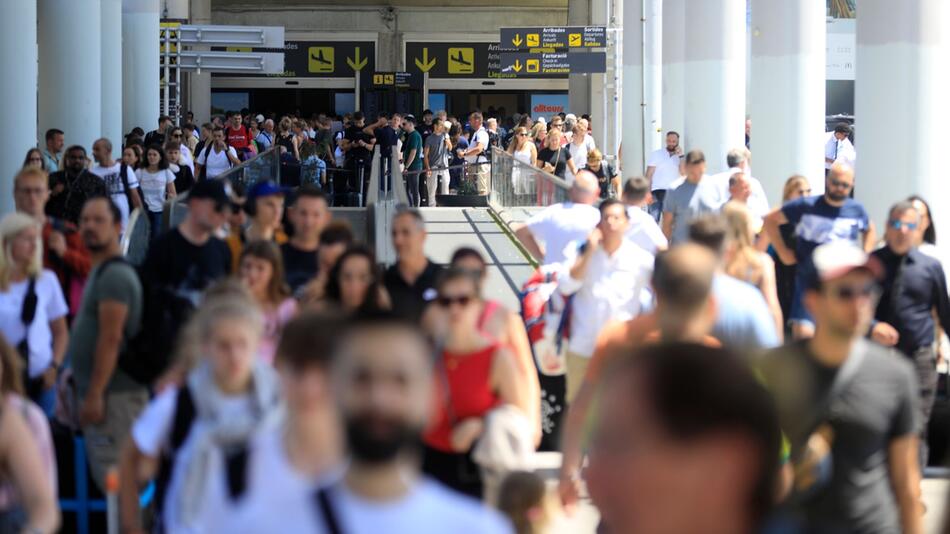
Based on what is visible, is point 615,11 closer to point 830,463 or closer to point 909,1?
point 909,1

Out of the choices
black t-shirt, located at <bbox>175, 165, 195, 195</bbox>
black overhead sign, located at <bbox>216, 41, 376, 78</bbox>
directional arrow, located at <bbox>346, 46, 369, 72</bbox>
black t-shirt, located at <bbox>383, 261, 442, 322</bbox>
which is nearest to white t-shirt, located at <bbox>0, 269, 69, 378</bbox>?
black t-shirt, located at <bbox>383, 261, 442, 322</bbox>

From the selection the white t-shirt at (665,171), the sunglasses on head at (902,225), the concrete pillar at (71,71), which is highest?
the concrete pillar at (71,71)

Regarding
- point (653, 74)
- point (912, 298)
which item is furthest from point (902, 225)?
point (653, 74)

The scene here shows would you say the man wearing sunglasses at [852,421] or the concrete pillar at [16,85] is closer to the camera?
the man wearing sunglasses at [852,421]

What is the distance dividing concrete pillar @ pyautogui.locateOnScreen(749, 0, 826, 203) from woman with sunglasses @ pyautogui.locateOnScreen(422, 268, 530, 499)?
1350 centimetres

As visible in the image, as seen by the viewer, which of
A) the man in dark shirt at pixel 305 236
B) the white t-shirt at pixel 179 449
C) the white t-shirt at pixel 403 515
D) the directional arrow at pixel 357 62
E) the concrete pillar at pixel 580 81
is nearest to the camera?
the white t-shirt at pixel 403 515

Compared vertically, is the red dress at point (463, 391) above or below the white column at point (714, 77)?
below

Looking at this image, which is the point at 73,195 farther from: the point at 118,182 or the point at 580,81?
the point at 580,81

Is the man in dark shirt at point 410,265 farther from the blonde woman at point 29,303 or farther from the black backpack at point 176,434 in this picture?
the black backpack at point 176,434

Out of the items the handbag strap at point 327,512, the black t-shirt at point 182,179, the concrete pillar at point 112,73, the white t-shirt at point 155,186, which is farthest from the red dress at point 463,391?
the concrete pillar at point 112,73

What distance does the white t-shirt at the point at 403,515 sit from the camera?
A: 3184mm

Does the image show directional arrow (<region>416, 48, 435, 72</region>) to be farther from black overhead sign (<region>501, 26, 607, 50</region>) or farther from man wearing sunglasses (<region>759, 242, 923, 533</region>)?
man wearing sunglasses (<region>759, 242, 923, 533</region>)

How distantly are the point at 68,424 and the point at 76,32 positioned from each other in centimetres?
1685

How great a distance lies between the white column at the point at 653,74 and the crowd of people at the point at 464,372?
66.2ft
